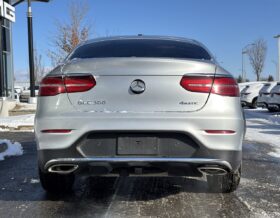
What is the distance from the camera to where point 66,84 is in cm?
430

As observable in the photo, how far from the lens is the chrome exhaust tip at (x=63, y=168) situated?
430 cm

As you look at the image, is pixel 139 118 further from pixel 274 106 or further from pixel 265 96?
pixel 265 96

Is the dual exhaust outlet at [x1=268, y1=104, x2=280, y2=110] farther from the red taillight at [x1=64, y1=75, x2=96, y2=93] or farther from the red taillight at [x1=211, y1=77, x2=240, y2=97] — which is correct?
the red taillight at [x1=64, y1=75, x2=96, y2=93]

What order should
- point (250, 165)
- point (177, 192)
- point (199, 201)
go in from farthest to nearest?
point (250, 165)
point (177, 192)
point (199, 201)

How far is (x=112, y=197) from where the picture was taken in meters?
5.11

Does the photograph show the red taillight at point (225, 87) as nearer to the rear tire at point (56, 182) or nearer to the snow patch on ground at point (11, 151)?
the rear tire at point (56, 182)

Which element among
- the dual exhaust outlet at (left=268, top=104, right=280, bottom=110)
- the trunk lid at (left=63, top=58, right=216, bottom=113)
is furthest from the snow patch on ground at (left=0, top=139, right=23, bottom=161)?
the dual exhaust outlet at (left=268, top=104, right=280, bottom=110)

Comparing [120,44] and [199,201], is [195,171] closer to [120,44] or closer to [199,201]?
[199,201]

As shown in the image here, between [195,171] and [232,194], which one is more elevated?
[195,171]

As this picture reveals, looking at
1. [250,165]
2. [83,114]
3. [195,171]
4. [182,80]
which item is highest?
[182,80]

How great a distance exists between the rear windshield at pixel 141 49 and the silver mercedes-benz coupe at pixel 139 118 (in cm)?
38

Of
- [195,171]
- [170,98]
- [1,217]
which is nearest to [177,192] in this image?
[195,171]

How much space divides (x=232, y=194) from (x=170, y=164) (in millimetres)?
1355

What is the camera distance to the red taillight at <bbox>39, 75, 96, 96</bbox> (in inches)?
168
